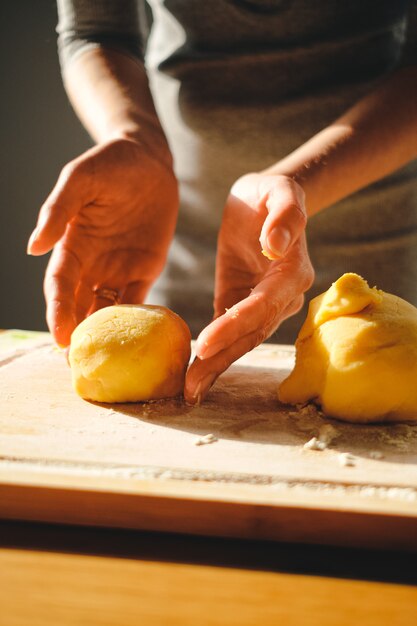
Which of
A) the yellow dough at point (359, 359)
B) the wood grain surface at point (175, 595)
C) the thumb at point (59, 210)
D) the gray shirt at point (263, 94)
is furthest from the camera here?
the gray shirt at point (263, 94)

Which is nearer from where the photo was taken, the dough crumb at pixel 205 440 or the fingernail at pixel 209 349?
the dough crumb at pixel 205 440

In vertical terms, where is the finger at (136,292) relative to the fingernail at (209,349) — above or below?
below

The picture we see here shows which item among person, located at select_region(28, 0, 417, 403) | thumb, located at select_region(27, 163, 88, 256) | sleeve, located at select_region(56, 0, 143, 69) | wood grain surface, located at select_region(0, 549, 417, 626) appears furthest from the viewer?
sleeve, located at select_region(56, 0, 143, 69)

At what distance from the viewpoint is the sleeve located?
188cm

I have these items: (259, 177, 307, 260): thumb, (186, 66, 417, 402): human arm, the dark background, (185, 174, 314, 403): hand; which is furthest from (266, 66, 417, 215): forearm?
the dark background

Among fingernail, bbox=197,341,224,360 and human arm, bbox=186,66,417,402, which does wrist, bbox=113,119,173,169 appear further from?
fingernail, bbox=197,341,224,360

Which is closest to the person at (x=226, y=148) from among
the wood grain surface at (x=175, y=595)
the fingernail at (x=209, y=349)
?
the fingernail at (x=209, y=349)

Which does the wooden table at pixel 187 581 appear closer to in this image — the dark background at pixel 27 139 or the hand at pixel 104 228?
the hand at pixel 104 228

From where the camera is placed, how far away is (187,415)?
1126 mm

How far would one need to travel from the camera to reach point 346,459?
931 mm

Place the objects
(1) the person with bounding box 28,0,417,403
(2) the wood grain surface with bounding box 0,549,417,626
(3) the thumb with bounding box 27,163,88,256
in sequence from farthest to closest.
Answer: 1. (1) the person with bounding box 28,0,417,403
2. (3) the thumb with bounding box 27,163,88,256
3. (2) the wood grain surface with bounding box 0,549,417,626

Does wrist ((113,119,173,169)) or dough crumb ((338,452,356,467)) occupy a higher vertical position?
wrist ((113,119,173,169))

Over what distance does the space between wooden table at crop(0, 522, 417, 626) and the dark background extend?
262 centimetres

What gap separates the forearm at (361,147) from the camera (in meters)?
1.50
